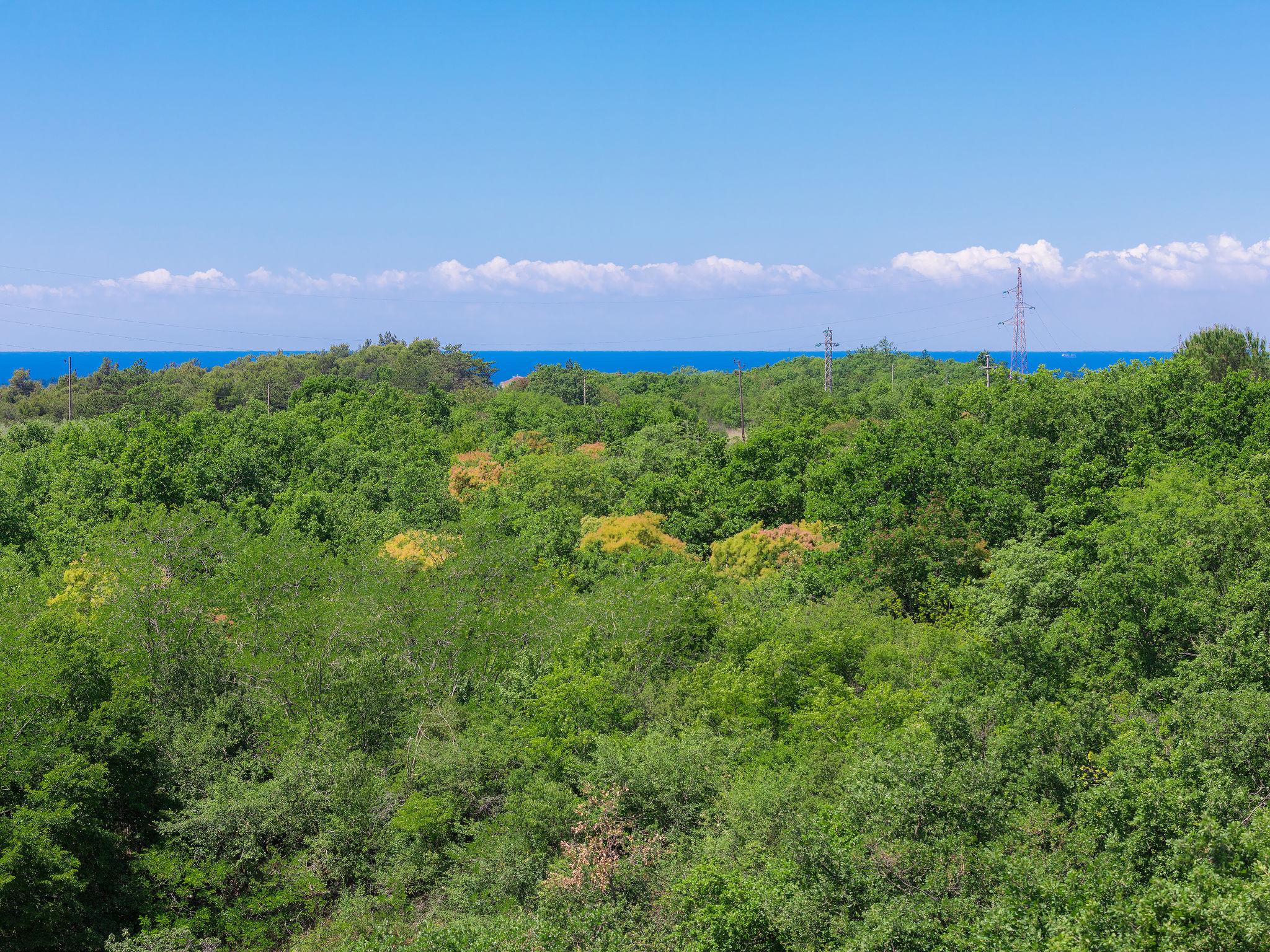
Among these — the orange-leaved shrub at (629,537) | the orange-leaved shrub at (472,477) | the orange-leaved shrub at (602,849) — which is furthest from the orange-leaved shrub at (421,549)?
the orange-leaved shrub at (602,849)

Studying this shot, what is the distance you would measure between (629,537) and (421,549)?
367 inches

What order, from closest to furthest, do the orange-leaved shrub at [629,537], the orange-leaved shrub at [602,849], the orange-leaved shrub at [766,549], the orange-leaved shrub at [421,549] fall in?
the orange-leaved shrub at [602,849] → the orange-leaved shrub at [421,549] → the orange-leaved shrub at [766,549] → the orange-leaved shrub at [629,537]

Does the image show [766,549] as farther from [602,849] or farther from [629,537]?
[602,849]

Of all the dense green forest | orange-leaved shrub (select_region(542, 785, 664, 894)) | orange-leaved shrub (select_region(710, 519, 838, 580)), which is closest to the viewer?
the dense green forest

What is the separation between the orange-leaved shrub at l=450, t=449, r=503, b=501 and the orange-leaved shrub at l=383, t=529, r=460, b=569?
14285 mm

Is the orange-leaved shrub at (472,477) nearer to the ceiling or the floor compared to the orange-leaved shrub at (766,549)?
nearer to the ceiling

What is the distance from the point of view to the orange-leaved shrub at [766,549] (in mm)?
42625

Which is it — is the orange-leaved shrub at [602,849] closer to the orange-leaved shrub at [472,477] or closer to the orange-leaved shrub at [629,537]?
the orange-leaved shrub at [629,537]

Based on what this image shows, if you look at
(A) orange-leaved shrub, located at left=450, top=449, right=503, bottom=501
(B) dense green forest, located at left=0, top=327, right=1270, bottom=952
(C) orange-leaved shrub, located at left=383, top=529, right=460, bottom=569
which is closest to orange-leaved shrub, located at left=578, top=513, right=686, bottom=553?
(B) dense green forest, located at left=0, top=327, right=1270, bottom=952

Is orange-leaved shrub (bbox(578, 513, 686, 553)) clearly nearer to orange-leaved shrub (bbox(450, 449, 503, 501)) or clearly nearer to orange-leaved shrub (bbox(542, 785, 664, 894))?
orange-leaved shrub (bbox(450, 449, 503, 501))

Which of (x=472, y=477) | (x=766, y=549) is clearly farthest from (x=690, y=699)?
(x=472, y=477)

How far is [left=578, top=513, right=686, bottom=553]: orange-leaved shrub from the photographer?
45.4 metres

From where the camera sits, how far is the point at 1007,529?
1547 inches

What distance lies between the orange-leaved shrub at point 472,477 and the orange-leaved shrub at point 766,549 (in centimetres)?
1976
